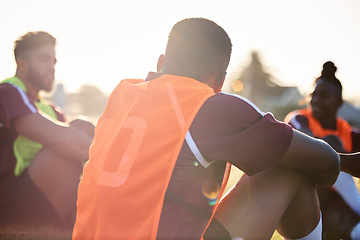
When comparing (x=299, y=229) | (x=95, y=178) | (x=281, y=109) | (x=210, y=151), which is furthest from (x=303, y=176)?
(x=281, y=109)

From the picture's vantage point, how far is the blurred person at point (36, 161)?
233 centimetres

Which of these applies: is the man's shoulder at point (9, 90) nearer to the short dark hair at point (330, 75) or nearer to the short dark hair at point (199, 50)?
the short dark hair at point (199, 50)

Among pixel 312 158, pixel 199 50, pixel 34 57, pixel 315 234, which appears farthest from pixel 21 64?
pixel 315 234

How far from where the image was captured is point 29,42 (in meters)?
3.08

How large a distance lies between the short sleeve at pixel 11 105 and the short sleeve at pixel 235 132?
1600mm

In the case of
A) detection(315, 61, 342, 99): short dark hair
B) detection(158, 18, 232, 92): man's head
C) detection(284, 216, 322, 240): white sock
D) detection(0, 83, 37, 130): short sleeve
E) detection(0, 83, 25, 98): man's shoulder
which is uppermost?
detection(158, 18, 232, 92): man's head

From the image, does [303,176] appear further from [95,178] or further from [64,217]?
[64,217]

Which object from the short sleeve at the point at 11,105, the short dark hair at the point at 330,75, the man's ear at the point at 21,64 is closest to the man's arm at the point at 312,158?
the short sleeve at the point at 11,105

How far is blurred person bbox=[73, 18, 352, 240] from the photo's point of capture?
4.21 ft

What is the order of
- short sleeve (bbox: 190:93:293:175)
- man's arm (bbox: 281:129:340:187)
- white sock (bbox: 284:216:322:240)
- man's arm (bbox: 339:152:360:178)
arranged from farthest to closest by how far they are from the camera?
man's arm (bbox: 339:152:360:178) < white sock (bbox: 284:216:322:240) < man's arm (bbox: 281:129:340:187) < short sleeve (bbox: 190:93:293:175)

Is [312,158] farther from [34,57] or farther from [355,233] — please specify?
[34,57]

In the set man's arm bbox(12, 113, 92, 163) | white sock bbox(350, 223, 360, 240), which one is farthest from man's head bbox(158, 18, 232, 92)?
white sock bbox(350, 223, 360, 240)

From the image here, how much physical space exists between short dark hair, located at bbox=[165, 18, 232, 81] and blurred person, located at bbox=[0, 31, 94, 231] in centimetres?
128

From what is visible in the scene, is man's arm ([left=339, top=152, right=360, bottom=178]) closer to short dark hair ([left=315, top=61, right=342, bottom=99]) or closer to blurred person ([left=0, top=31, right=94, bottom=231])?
blurred person ([left=0, top=31, right=94, bottom=231])
